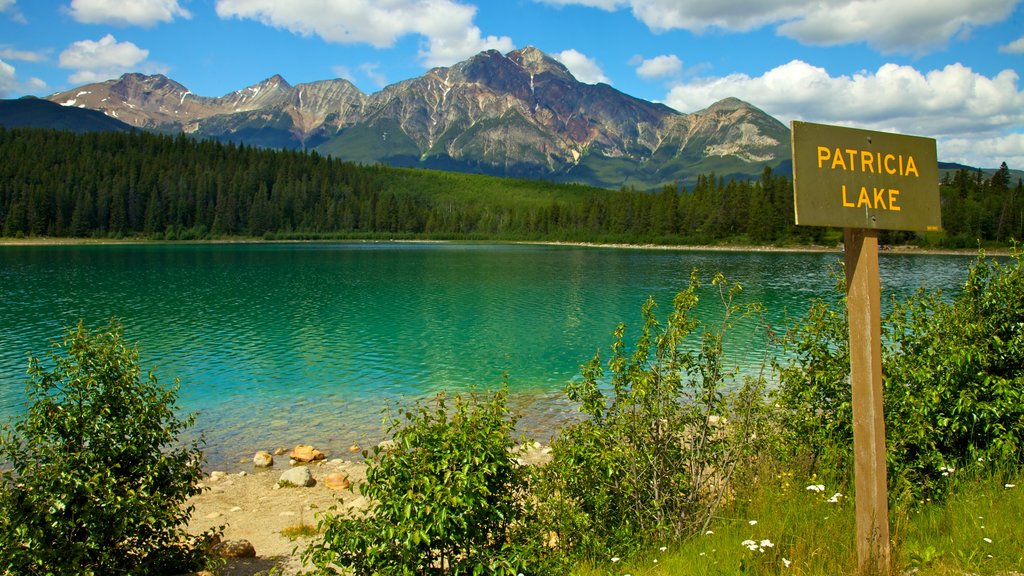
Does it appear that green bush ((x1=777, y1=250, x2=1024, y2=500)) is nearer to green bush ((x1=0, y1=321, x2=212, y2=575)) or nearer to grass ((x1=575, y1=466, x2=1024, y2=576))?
grass ((x1=575, y1=466, x2=1024, y2=576))

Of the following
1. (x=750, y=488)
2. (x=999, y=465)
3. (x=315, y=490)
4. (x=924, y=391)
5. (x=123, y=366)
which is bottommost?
(x=315, y=490)

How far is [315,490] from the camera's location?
16344 millimetres

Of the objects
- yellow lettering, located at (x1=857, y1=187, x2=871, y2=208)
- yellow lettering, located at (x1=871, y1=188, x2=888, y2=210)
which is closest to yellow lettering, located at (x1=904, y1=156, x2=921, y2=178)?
yellow lettering, located at (x1=871, y1=188, x2=888, y2=210)

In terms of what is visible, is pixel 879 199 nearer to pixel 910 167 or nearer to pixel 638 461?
pixel 910 167

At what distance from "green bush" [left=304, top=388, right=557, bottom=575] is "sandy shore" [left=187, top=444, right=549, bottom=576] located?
15.2 ft

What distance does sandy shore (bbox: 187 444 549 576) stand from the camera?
12.0 metres

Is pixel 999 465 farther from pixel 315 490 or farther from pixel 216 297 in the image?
pixel 216 297

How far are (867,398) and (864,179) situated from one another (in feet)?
7.40

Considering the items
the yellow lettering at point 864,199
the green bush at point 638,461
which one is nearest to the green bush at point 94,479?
the green bush at point 638,461

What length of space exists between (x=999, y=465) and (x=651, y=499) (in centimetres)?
524

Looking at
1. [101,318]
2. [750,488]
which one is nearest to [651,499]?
[750,488]

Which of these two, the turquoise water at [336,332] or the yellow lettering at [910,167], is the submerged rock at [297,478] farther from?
the yellow lettering at [910,167]

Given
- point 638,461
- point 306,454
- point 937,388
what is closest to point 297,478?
point 306,454

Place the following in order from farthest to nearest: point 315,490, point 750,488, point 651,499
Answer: point 315,490
point 750,488
point 651,499
